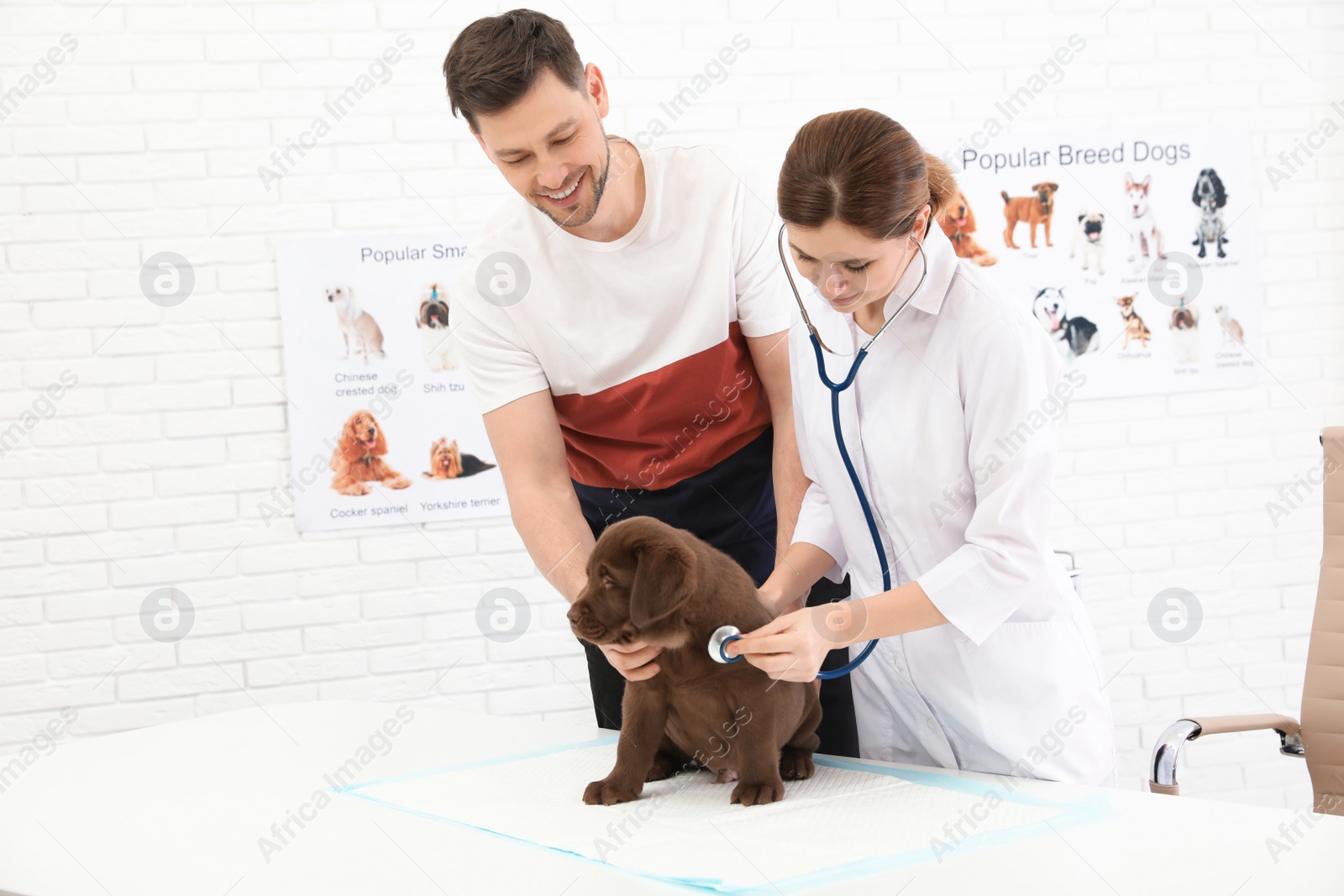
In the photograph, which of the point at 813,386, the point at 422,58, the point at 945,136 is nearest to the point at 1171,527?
the point at 945,136

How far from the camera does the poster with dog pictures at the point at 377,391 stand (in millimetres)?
3271

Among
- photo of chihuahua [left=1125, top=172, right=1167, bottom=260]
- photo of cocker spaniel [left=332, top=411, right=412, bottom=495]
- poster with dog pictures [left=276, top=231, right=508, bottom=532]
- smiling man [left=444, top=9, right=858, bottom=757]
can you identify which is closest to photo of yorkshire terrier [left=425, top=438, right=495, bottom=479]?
poster with dog pictures [left=276, top=231, right=508, bottom=532]

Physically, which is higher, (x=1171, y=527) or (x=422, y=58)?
(x=422, y=58)

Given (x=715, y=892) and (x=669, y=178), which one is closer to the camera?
(x=715, y=892)

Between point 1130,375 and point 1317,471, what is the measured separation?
0.79m

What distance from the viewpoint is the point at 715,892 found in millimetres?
1131

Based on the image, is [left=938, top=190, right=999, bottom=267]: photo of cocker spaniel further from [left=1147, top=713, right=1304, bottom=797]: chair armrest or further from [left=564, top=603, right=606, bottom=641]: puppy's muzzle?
[left=564, top=603, right=606, bottom=641]: puppy's muzzle

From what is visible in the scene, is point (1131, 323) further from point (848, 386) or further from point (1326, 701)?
point (848, 386)

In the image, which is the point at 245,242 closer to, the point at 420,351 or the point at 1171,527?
the point at 420,351

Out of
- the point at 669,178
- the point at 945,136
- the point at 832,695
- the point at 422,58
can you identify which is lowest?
the point at 832,695

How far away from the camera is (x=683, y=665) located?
1411 mm

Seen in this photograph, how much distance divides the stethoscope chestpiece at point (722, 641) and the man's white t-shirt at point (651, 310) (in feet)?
2.27

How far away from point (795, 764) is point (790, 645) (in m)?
0.28

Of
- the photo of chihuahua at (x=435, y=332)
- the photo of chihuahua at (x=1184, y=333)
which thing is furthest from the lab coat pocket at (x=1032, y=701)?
the photo of chihuahua at (x=1184, y=333)
